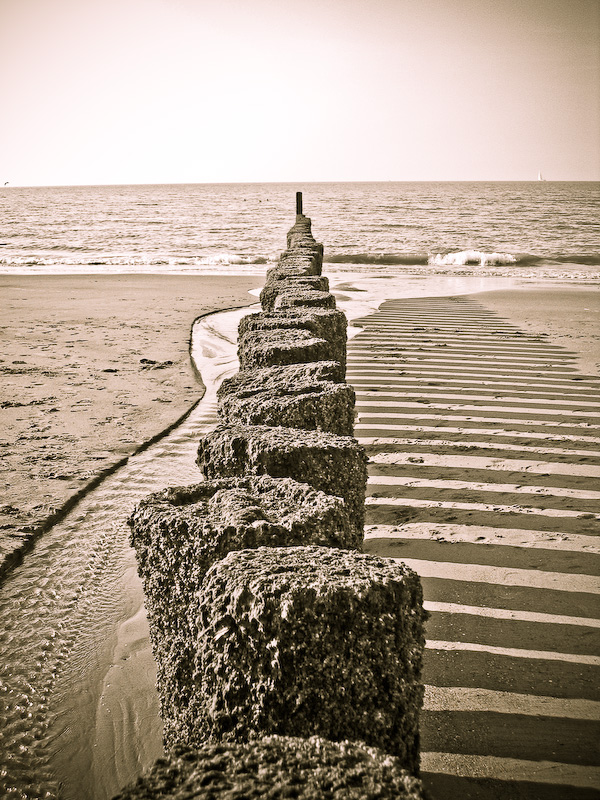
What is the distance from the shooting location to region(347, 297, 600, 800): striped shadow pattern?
199cm

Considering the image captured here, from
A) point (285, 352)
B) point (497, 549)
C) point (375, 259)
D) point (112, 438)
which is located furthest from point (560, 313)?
point (375, 259)

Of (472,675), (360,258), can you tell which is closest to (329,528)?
(472,675)

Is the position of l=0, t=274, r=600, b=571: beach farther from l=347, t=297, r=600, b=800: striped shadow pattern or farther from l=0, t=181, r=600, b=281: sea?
l=0, t=181, r=600, b=281: sea

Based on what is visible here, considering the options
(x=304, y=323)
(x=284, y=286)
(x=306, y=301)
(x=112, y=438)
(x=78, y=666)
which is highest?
(x=284, y=286)

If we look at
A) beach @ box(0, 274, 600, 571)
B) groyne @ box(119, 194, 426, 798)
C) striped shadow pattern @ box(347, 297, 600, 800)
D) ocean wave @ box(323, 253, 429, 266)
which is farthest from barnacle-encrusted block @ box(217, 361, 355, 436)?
ocean wave @ box(323, 253, 429, 266)

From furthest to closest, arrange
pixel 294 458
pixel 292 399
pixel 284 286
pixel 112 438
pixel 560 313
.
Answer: pixel 560 313
pixel 284 286
pixel 112 438
pixel 292 399
pixel 294 458

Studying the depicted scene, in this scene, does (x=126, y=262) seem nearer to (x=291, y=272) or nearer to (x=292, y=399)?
(x=291, y=272)

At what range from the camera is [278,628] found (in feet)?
3.95

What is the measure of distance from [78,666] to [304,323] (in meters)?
1.97

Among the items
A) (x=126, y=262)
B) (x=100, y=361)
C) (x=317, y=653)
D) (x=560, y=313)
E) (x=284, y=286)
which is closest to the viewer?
(x=317, y=653)

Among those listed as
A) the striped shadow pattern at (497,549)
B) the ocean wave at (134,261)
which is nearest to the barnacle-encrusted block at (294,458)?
the striped shadow pattern at (497,549)

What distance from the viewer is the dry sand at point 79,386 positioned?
13.1 ft

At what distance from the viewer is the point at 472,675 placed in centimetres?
231

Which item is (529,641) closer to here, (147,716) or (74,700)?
(147,716)
